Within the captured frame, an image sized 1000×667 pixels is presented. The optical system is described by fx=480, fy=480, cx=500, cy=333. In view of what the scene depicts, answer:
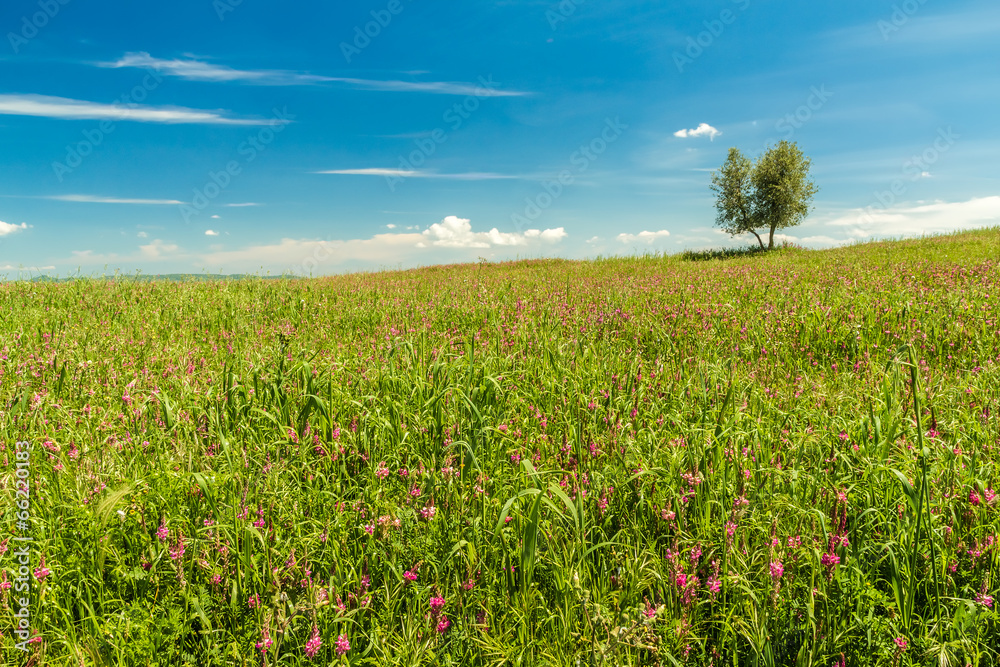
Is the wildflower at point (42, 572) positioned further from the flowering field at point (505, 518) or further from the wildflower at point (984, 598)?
the wildflower at point (984, 598)

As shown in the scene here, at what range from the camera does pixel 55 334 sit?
23.3 ft

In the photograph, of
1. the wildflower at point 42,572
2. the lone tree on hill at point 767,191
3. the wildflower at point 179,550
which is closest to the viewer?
the wildflower at point 42,572

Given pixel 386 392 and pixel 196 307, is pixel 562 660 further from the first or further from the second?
pixel 196 307

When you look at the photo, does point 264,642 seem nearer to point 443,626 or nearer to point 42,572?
point 443,626

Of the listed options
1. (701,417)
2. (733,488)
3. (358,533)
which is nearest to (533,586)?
(358,533)

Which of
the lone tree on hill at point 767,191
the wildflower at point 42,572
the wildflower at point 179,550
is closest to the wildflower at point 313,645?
the wildflower at point 179,550

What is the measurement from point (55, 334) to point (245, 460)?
21.0 ft

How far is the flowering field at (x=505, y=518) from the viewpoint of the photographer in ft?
7.21

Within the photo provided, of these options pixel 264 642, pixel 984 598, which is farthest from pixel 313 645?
pixel 984 598

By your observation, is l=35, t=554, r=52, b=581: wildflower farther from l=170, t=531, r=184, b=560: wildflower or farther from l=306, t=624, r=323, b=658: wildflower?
l=306, t=624, r=323, b=658: wildflower

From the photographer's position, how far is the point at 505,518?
246 centimetres

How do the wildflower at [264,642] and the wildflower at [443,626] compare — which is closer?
the wildflower at [264,642]

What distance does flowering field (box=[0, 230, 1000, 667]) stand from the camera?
220 centimetres

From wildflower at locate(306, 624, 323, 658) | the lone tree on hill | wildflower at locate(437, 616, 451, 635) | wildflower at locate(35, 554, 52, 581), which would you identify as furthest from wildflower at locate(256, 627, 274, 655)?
the lone tree on hill
